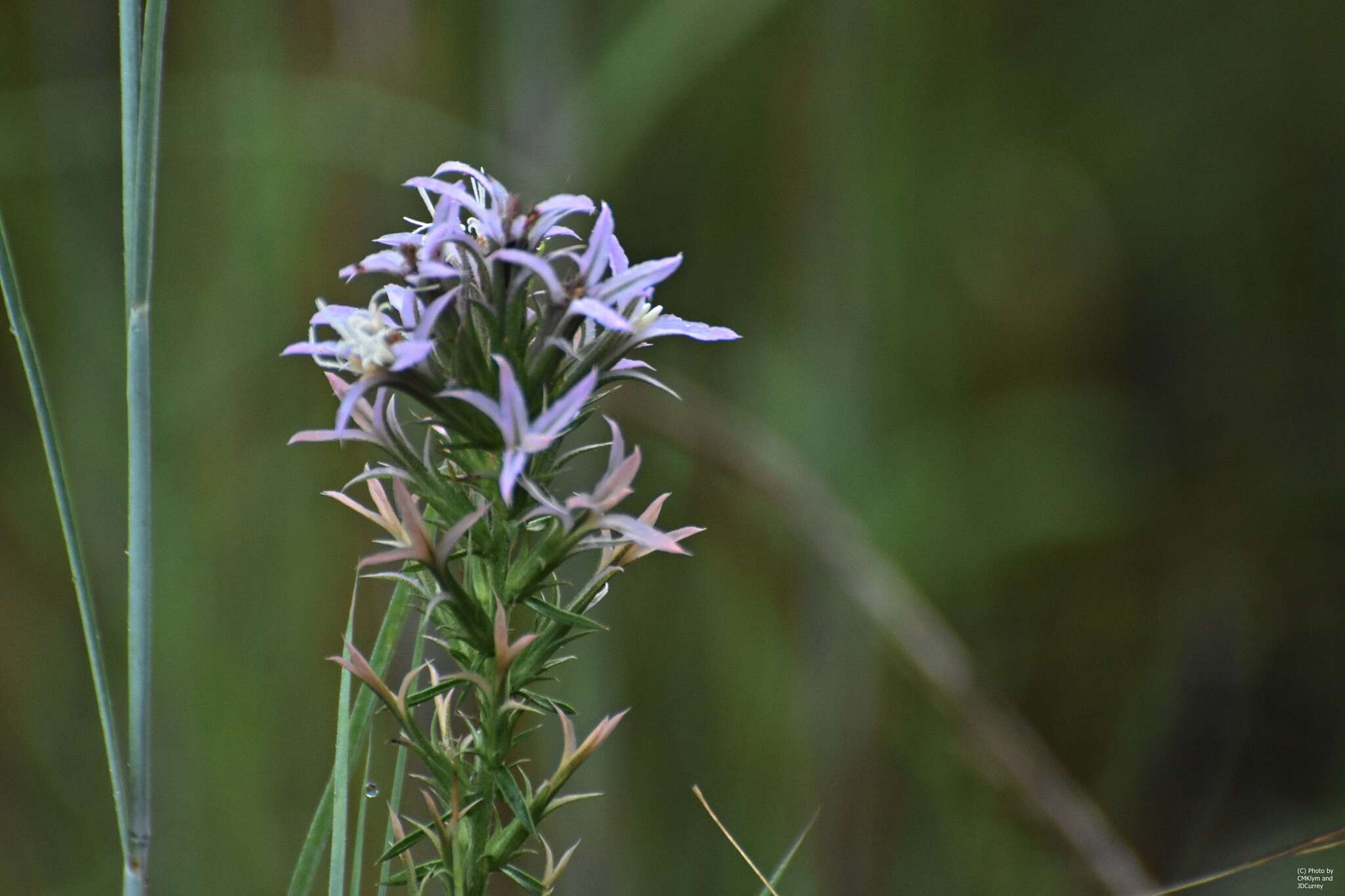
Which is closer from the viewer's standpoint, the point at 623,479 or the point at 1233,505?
the point at 623,479

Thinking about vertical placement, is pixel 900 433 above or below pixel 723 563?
above

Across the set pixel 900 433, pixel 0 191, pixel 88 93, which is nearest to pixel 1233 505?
pixel 900 433

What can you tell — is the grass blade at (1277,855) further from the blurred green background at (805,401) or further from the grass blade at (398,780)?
the blurred green background at (805,401)

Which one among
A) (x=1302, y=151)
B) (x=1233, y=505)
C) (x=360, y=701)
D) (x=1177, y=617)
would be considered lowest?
(x=1177, y=617)

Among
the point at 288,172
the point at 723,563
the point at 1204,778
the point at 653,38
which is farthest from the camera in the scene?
the point at 723,563

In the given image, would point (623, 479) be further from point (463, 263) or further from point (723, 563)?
point (723, 563)

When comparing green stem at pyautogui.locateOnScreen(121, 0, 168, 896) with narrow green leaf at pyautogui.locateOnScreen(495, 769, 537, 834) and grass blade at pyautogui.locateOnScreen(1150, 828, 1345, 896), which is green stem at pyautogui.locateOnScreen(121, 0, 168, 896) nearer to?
narrow green leaf at pyautogui.locateOnScreen(495, 769, 537, 834)

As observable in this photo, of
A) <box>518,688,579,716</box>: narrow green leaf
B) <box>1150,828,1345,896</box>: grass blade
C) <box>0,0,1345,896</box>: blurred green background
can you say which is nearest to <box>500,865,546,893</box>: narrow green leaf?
<box>518,688,579,716</box>: narrow green leaf
